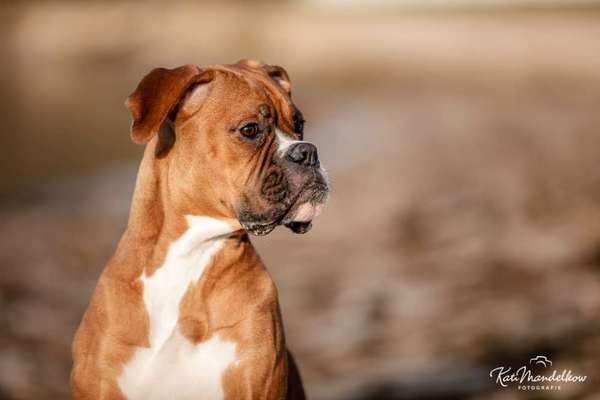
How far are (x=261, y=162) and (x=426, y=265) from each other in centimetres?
709

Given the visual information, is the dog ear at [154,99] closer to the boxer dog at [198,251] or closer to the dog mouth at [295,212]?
the boxer dog at [198,251]

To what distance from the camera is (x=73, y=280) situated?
1152 centimetres

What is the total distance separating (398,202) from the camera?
48.0 feet

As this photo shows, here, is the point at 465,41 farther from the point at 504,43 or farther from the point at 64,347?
the point at 64,347

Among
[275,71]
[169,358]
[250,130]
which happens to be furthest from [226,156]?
[169,358]

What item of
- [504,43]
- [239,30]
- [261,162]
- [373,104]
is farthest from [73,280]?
[239,30]

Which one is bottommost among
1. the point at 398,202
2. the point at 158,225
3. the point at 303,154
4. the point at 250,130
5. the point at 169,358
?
the point at 398,202

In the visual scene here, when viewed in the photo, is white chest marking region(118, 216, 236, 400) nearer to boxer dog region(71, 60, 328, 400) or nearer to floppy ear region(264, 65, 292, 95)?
boxer dog region(71, 60, 328, 400)

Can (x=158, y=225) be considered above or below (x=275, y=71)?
below

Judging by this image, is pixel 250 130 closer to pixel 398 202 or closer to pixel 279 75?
pixel 279 75

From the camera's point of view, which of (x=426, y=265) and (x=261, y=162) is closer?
(x=261, y=162)

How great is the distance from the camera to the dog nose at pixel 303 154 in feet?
15.6

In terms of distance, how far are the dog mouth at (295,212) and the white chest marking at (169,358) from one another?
0.33 metres

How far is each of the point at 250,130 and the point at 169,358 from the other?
3.98ft
